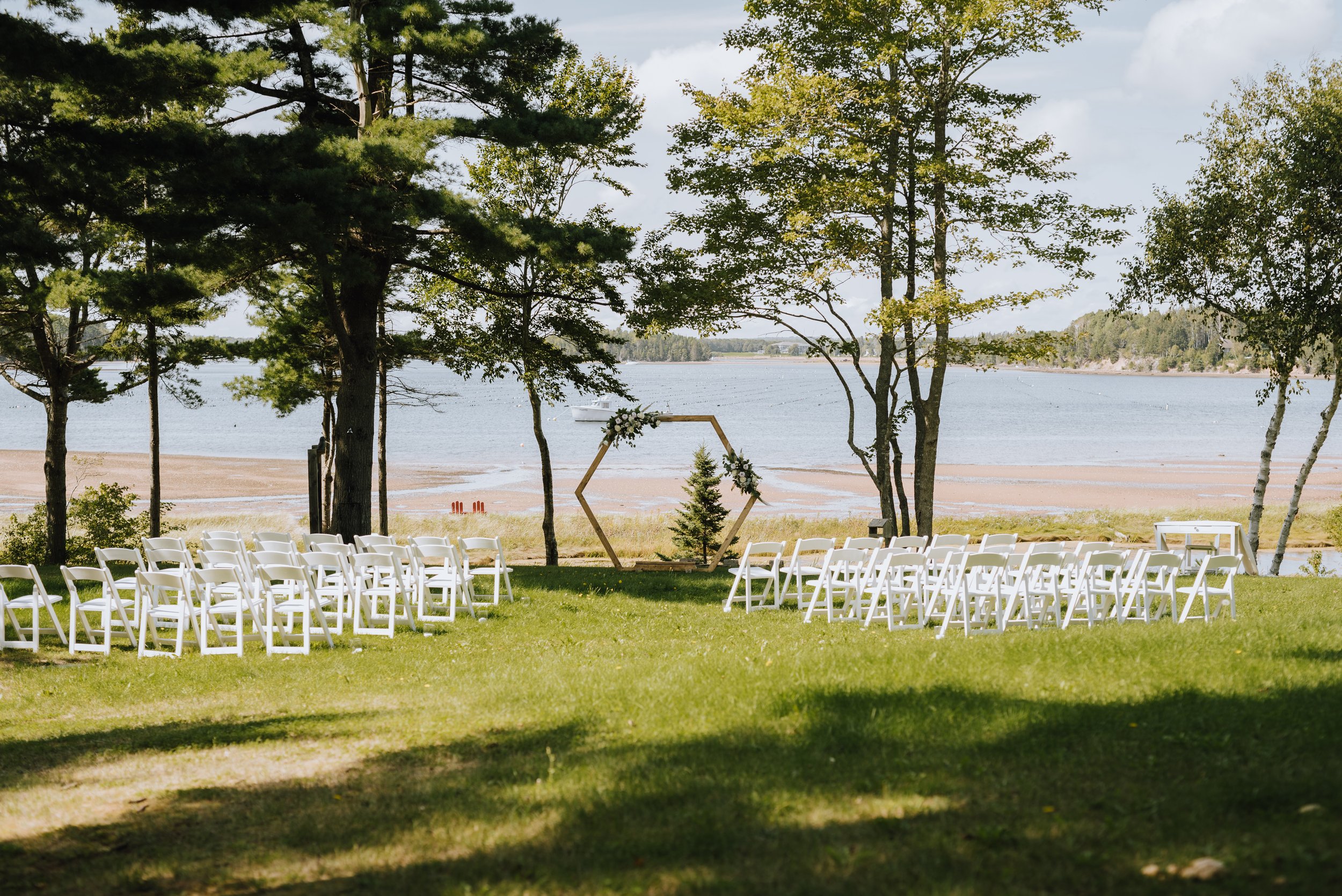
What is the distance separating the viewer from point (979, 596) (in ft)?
32.8

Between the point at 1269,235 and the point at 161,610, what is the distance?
15.5m

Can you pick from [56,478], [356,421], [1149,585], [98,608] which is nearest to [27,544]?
[56,478]

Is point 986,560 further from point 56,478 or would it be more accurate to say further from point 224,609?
point 56,478

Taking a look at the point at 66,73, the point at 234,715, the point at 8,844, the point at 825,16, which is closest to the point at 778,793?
the point at 8,844

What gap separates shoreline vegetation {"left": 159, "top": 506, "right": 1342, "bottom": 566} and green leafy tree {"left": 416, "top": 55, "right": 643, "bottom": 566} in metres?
6.08

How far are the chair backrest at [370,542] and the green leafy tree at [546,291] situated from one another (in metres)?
5.61

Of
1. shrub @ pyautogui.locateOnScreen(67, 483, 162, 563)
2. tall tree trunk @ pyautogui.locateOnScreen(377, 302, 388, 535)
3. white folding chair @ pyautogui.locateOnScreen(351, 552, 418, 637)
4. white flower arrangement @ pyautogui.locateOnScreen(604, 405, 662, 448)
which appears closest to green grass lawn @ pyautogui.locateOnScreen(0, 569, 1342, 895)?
white folding chair @ pyautogui.locateOnScreen(351, 552, 418, 637)

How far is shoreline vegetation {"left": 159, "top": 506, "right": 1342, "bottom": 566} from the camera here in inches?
1027

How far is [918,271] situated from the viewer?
18625mm

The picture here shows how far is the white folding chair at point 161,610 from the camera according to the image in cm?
858

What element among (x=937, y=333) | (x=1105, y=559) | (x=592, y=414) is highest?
(x=937, y=333)

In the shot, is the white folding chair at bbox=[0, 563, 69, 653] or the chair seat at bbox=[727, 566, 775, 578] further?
the chair seat at bbox=[727, 566, 775, 578]

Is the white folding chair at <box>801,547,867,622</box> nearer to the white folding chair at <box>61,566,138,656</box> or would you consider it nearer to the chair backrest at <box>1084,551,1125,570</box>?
the chair backrest at <box>1084,551,1125,570</box>

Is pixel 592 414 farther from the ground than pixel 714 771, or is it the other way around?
pixel 592 414
